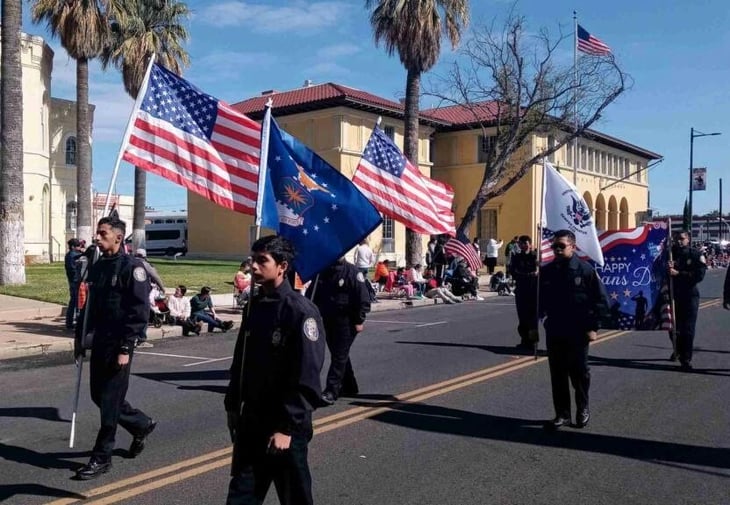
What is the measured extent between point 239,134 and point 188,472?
3.63m

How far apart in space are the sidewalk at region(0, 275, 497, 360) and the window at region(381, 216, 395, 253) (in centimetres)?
1906

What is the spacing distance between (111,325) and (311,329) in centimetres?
239

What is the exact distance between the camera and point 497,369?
10.3 meters

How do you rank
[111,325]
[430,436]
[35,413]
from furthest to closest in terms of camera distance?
[35,413] → [430,436] → [111,325]

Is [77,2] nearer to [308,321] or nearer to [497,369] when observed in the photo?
[497,369]

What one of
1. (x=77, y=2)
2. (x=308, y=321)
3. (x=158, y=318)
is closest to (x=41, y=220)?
(x=77, y=2)

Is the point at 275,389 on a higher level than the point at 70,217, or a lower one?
lower

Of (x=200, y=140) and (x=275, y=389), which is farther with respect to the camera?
(x=200, y=140)

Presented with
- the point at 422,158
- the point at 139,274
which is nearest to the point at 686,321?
the point at 139,274

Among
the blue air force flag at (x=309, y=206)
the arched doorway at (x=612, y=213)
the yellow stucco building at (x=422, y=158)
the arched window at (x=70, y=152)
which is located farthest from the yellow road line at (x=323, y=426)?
the arched doorway at (x=612, y=213)

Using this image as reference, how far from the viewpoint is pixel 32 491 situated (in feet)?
17.0

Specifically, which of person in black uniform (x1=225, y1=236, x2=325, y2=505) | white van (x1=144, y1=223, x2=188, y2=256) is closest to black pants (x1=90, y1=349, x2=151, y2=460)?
person in black uniform (x1=225, y1=236, x2=325, y2=505)

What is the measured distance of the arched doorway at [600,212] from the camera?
53850 millimetres

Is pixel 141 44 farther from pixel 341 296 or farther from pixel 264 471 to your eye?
pixel 264 471
